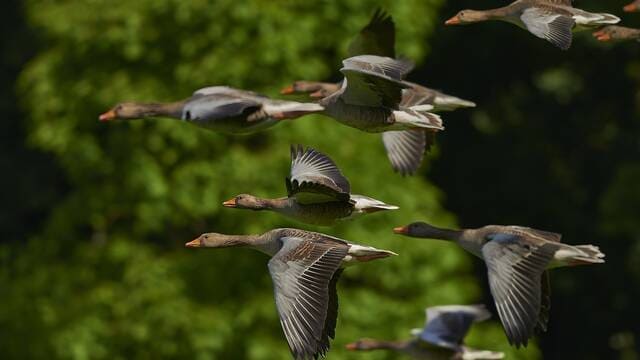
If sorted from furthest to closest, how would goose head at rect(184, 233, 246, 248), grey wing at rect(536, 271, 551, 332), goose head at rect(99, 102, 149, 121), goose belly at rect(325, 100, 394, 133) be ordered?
goose head at rect(99, 102, 149, 121) < goose head at rect(184, 233, 246, 248) < goose belly at rect(325, 100, 394, 133) < grey wing at rect(536, 271, 551, 332)

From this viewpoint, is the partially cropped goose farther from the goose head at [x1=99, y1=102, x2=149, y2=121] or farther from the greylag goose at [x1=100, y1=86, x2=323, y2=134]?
the goose head at [x1=99, y1=102, x2=149, y2=121]

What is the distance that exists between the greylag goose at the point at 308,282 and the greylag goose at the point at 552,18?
5.32 ft

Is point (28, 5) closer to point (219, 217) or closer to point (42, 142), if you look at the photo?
point (42, 142)

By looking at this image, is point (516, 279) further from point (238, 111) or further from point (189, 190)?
point (189, 190)

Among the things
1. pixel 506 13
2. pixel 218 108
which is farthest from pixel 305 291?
pixel 506 13

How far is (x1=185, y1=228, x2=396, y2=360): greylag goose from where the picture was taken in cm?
895

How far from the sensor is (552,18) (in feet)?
35.6

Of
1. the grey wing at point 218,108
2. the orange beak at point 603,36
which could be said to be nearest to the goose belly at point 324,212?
the grey wing at point 218,108

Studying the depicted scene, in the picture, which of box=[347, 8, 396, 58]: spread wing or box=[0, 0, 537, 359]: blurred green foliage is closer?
box=[347, 8, 396, 58]: spread wing

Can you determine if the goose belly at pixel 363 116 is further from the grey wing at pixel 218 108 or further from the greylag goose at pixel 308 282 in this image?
the greylag goose at pixel 308 282

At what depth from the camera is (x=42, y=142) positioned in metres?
19.5

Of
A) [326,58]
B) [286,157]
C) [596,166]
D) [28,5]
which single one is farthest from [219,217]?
[596,166]

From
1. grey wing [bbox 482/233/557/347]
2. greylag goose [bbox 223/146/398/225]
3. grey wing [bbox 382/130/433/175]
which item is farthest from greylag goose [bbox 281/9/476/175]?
grey wing [bbox 482/233/557/347]

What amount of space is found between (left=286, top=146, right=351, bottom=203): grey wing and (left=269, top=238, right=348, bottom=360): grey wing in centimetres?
33
